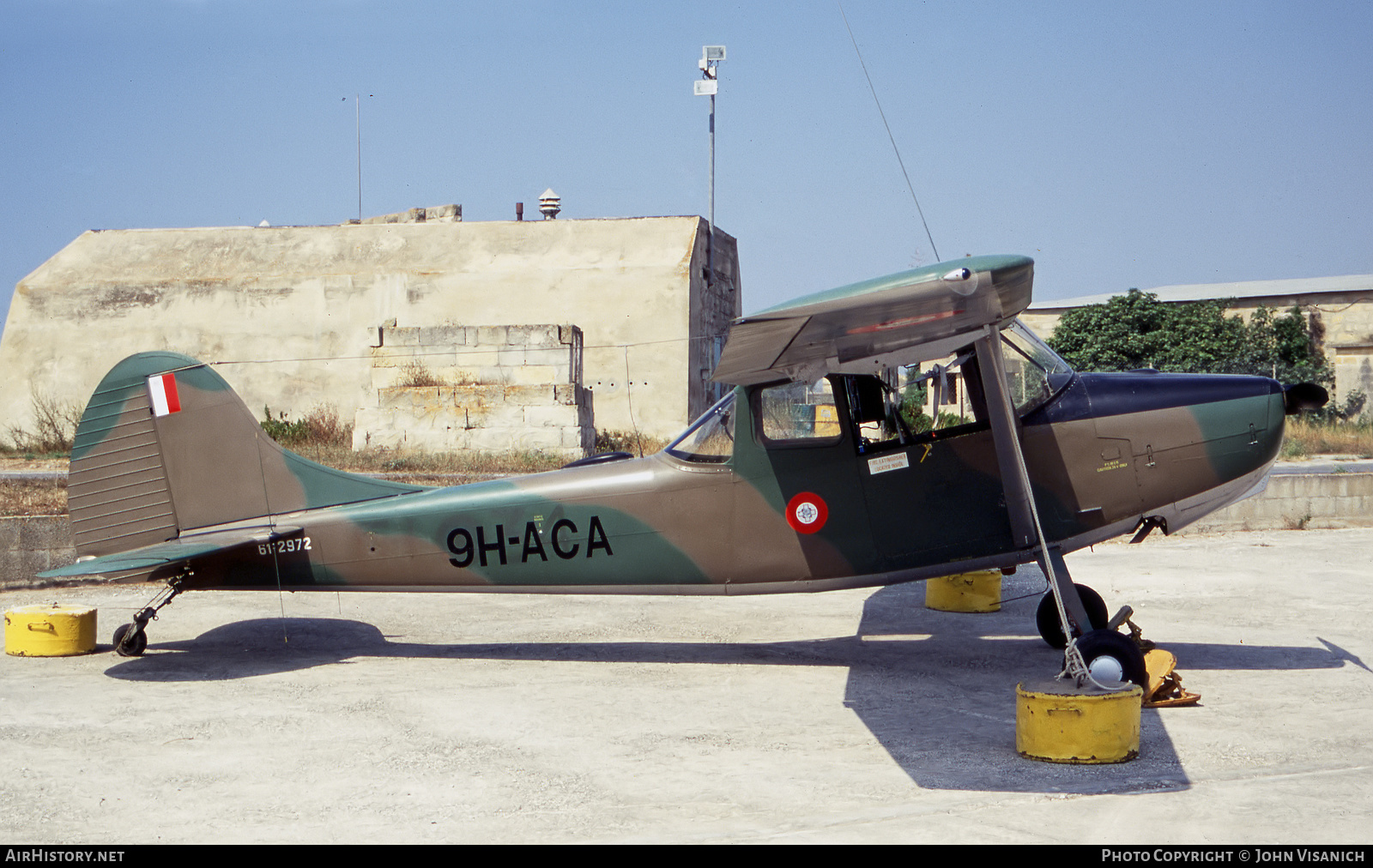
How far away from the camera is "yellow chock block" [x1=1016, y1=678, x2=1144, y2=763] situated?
5.71 m

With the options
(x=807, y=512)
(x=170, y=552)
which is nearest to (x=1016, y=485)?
(x=807, y=512)

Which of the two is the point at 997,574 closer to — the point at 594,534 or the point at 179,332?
the point at 594,534

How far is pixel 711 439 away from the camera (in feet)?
27.7

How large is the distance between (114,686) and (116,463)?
72.5 inches

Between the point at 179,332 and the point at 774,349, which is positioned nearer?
the point at 774,349

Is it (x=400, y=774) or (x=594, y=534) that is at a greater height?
(x=594, y=534)

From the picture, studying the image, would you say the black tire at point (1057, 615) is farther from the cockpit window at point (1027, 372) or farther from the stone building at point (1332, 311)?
the stone building at point (1332, 311)

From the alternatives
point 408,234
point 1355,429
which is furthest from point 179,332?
point 1355,429

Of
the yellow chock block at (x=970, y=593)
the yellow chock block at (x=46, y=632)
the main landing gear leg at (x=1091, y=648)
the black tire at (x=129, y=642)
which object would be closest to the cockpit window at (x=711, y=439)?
the main landing gear leg at (x=1091, y=648)

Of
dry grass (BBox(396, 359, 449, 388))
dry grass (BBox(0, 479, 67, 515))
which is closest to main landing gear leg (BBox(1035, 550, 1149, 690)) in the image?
dry grass (BBox(0, 479, 67, 515))

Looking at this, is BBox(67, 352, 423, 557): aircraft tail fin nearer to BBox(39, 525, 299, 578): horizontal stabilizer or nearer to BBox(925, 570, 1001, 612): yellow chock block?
BBox(39, 525, 299, 578): horizontal stabilizer

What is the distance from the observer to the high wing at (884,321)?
218 inches

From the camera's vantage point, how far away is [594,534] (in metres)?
8.47

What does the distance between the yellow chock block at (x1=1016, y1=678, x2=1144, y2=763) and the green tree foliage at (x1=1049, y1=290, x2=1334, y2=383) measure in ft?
123
